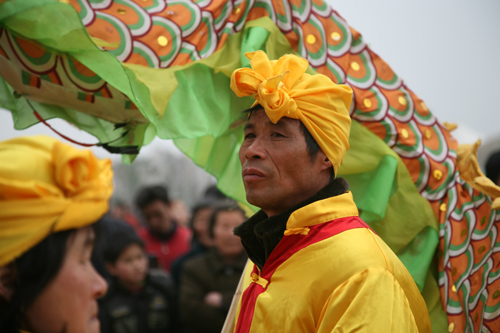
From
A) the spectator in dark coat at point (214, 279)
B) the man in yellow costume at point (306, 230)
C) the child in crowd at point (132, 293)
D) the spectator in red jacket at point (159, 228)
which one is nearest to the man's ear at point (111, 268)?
the child in crowd at point (132, 293)

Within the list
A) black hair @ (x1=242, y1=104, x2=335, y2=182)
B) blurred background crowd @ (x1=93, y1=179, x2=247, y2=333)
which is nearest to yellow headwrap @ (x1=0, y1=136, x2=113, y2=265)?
black hair @ (x1=242, y1=104, x2=335, y2=182)

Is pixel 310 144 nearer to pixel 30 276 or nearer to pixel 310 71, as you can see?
pixel 310 71

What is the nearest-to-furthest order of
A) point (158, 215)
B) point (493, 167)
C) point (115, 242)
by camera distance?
point (493, 167), point (115, 242), point (158, 215)

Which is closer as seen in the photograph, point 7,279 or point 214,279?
point 7,279

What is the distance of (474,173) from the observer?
2.62 metres

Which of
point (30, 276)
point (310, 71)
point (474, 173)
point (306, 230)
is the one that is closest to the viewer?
point (306, 230)

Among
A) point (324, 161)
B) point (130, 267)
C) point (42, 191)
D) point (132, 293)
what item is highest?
point (324, 161)

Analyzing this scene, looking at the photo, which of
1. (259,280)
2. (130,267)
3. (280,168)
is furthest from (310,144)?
(130,267)

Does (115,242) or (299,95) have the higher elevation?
(299,95)

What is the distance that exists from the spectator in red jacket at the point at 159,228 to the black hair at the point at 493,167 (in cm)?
351

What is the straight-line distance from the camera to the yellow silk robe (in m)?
1.65

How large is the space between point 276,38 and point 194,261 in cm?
257

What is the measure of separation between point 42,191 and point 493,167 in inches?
102

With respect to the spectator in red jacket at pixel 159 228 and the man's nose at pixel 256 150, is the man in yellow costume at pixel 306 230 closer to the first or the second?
the man's nose at pixel 256 150
